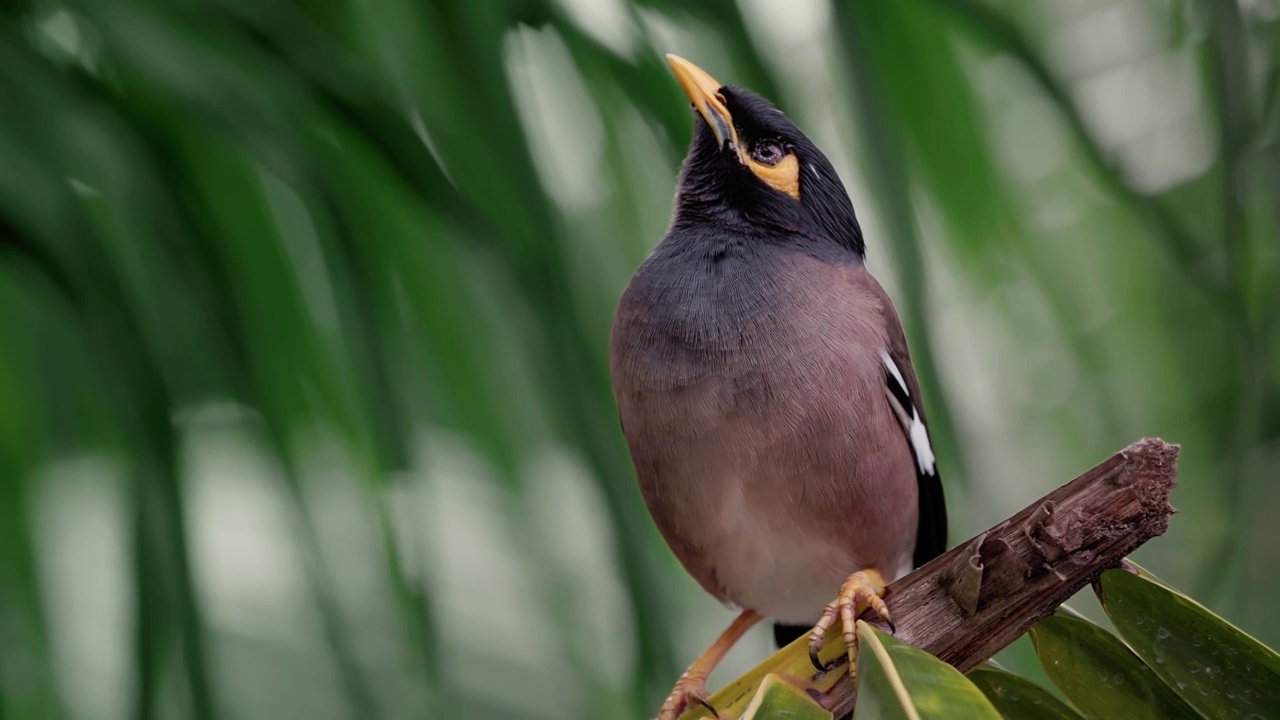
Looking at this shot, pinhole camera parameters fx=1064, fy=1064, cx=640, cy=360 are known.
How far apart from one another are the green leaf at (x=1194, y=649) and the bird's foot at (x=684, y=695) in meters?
0.43

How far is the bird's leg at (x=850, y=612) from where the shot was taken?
0.85m

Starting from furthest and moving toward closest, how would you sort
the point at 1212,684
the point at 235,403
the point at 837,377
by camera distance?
1. the point at 235,403
2. the point at 837,377
3. the point at 1212,684

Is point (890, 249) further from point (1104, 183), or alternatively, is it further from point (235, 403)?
point (235, 403)

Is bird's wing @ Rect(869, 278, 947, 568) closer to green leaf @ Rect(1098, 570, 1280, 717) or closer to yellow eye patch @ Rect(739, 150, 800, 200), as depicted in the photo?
yellow eye patch @ Rect(739, 150, 800, 200)

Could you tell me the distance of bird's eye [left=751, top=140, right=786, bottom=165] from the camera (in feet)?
4.05

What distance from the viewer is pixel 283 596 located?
4.92 feet

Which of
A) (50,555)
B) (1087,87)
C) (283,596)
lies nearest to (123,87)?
(50,555)

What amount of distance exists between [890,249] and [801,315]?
6.5 inches

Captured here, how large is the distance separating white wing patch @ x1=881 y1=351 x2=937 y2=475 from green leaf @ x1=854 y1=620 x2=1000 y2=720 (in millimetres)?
473

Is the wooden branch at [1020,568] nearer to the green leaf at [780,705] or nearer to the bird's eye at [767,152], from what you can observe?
the green leaf at [780,705]

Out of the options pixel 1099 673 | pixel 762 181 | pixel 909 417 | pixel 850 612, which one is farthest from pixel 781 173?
pixel 1099 673

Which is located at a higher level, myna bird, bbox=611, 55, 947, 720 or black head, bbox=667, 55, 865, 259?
black head, bbox=667, 55, 865, 259

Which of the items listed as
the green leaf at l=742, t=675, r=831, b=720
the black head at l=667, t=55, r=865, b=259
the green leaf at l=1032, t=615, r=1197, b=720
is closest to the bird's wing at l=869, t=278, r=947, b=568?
the black head at l=667, t=55, r=865, b=259

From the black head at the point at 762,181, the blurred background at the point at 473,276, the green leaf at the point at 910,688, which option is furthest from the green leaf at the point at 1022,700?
A: the black head at the point at 762,181
